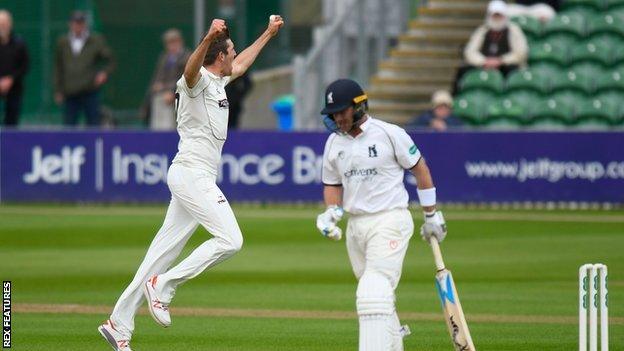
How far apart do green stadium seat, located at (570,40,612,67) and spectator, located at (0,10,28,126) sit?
8182mm

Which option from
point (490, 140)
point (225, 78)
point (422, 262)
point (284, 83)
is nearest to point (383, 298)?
point (225, 78)

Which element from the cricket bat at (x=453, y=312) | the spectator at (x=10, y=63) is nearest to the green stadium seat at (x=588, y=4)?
the spectator at (x=10, y=63)

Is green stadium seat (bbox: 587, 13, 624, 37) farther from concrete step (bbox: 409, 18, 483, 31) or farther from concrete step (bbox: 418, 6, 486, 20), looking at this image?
concrete step (bbox: 418, 6, 486, 20)

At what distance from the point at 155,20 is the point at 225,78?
18.7 m

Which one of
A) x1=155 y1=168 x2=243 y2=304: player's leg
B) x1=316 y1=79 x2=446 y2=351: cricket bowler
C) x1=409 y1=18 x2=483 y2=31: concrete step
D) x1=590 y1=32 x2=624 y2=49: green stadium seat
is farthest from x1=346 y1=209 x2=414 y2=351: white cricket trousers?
x1=409 y1=18 x2=483 y2=31: concrete step

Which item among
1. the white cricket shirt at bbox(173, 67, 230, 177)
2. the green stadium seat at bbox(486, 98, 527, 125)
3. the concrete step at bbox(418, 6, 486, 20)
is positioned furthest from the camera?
the concrete step at bbox(418, 6, 486, 20)

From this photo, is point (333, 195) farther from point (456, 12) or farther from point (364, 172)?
point (456, 12)

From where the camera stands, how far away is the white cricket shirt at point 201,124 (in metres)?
9.99

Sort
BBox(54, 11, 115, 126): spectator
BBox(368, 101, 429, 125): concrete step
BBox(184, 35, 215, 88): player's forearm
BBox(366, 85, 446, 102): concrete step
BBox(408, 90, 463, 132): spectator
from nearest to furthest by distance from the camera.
Answer: BBox(184, 35, 215, 88): player's forearm
BBox(408, 90, 463, 132): spectator
BBox(54, 11, 115, 126): spectator
BBox(368, 101, 429, 125): concrete step
BBox(366, 85, 446, 102): concrete step

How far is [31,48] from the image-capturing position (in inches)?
1126

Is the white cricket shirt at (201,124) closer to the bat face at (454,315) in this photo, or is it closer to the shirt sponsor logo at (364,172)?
the shirt sponsor logo at (364,172)

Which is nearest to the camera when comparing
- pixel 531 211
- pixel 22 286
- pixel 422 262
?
pixel 22 286

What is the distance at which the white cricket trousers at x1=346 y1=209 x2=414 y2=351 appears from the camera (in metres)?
8.76

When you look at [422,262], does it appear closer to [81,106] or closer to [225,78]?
[225,78]
